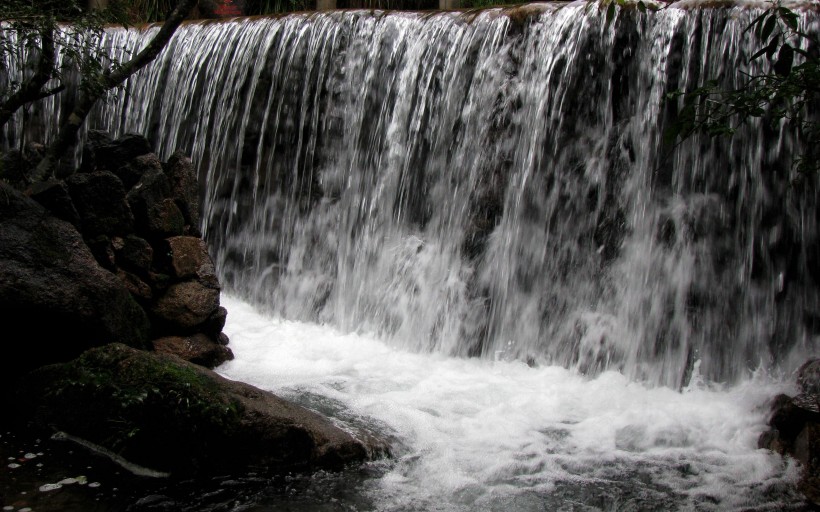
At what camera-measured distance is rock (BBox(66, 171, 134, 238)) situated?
6.00m

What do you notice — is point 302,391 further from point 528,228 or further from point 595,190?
point 595,190

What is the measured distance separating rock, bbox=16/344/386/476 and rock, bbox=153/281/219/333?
153cm

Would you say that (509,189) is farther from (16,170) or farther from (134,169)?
(16,170)

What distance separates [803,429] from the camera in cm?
483

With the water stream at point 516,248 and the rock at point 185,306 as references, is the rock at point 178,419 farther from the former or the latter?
the rock at point 185,306

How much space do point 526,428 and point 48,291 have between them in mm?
3593

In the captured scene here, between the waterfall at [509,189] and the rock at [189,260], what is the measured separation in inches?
78.0

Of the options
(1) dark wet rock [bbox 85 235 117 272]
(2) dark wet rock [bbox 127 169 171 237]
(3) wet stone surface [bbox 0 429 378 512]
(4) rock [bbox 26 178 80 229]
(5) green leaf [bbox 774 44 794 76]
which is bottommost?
(3) wet stone surface [bbox 0 429 378 512]

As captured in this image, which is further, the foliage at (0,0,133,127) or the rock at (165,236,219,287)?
the rock at (165,236,219,287)

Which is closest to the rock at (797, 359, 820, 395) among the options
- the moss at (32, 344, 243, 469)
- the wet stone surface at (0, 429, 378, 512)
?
the wet stone surface at (0, 429, 378, 512)

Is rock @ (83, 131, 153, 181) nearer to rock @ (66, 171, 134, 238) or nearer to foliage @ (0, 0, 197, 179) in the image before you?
foliage @ (0, 0, 197, 179)

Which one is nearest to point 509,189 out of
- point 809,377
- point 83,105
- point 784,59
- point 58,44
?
point 809,377

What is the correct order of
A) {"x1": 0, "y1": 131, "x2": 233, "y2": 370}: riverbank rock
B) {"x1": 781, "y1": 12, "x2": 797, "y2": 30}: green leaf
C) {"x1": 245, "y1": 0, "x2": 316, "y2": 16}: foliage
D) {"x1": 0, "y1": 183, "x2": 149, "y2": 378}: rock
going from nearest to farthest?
{"x1": 781, "y1": 12, "x2": 797, "y2": 30}: green leaf
{"x1": 0, "y1": 183, "x2": 149, "y2": 378}: rock
{"x1": 0, "y1": 131, "x2": 233, "y2": 370}: riverbank rock
{"x1": 245, "y1": 0, "x2": 316, "y2": 16}: foliage

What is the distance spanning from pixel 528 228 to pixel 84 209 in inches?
167
